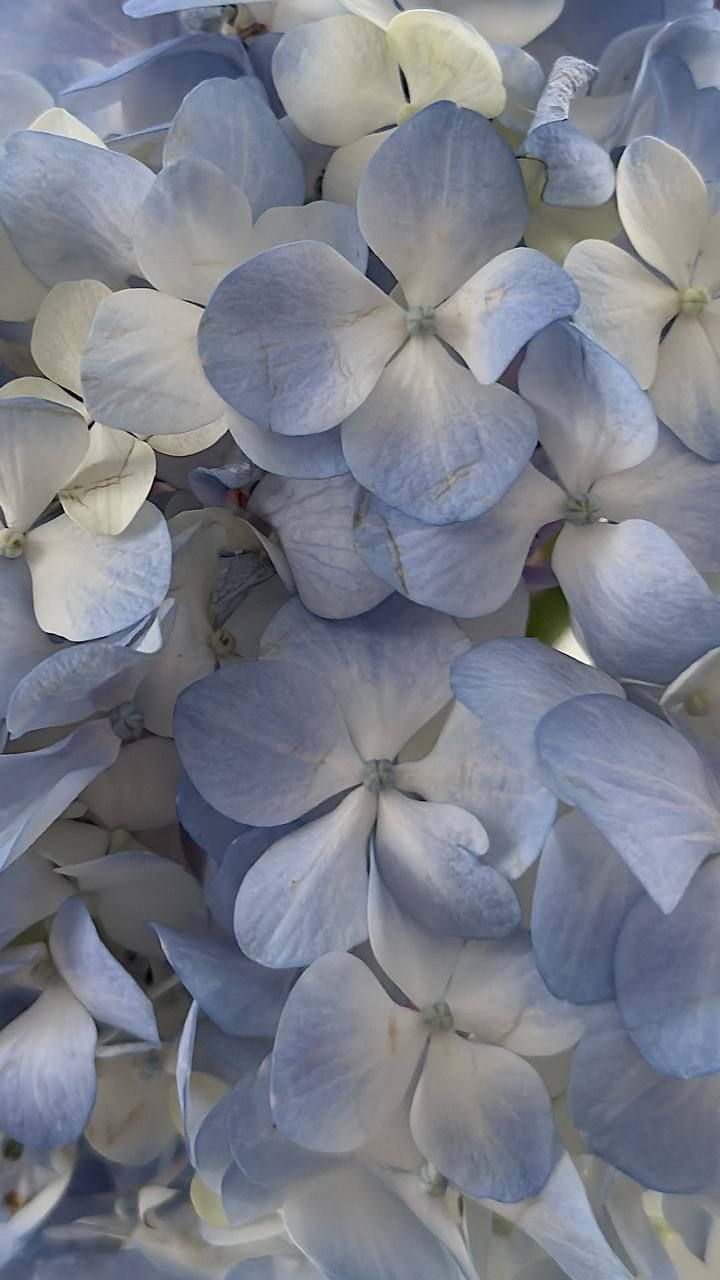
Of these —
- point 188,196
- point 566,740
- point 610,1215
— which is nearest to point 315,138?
point 188,196

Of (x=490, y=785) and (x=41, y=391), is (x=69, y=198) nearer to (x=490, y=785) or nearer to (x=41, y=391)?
(x=41, y=391)

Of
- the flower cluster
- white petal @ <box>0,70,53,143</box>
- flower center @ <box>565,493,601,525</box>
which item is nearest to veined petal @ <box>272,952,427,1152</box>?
the flower cluster

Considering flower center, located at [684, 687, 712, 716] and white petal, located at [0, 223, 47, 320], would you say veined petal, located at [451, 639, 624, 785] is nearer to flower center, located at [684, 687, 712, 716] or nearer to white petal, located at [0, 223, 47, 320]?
flower center, located at [684, 687, 712, 716]

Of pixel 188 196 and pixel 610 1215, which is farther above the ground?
pixel 188 196

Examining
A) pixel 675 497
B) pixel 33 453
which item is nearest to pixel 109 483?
pixel 33 453

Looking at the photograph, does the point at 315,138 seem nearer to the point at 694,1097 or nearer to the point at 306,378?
the point at 306,378

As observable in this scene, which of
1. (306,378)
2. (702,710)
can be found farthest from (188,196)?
(702,710)
